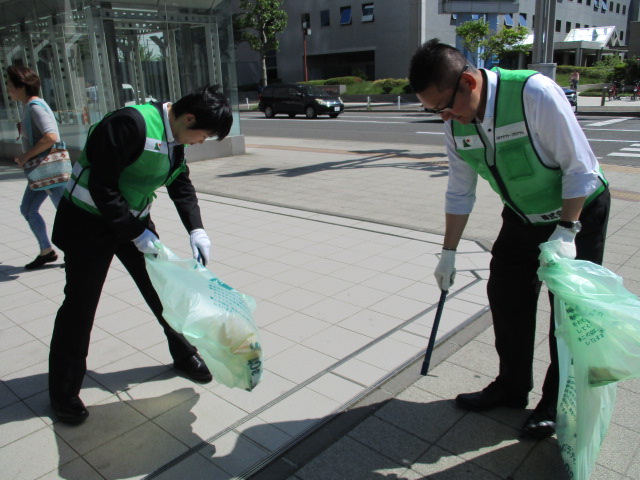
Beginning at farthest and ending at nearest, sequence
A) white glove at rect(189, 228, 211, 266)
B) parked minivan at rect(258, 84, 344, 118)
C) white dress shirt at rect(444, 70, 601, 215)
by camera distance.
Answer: parked minivan at rect(258, 84, 344, 118) → white glove at rect(189, 228, 211, 266) → white dress shirt at rect(444, 70, 601, 215)

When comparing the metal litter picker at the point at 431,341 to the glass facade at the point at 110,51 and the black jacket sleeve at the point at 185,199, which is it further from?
the glass facade at the point at 110,51

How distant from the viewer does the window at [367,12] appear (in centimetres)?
4122

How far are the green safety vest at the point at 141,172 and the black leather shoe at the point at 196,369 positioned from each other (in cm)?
97

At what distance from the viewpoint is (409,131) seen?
17.3 meters

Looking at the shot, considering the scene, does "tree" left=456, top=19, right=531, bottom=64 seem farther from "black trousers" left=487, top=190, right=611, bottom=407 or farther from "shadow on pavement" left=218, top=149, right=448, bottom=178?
"black trousers" left=487, top=190, right=611, bottom=407

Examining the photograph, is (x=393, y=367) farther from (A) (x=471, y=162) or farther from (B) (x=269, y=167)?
(B) (x=269, y=167)

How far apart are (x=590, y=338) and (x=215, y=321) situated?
1.42m

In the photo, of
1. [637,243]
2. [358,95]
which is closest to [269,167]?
[637,243]

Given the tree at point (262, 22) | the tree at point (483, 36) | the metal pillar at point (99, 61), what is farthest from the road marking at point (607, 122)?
the tree at point (262, 22)

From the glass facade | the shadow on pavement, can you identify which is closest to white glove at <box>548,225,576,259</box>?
the shadow on pavement

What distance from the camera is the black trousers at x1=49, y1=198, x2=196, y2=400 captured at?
8.39ft

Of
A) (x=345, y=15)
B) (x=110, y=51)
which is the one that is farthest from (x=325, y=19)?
(x=110, y=51)

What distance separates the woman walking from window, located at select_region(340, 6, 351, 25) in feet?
137

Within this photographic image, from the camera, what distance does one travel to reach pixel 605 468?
233 cm
